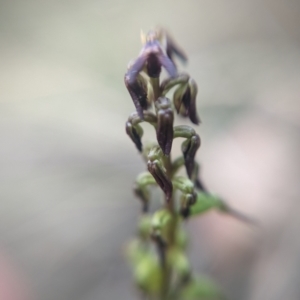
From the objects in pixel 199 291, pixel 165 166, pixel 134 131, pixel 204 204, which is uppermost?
pixel 134 131

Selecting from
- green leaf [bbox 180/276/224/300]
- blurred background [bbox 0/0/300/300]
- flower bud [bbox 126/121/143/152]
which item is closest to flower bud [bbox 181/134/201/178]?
flower bud [bbox 126/121/143/152]

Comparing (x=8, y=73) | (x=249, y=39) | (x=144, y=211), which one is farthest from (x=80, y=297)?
(x=249, y=39)

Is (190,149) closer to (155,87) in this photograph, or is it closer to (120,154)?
(155,87)

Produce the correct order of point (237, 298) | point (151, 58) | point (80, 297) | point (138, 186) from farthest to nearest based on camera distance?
point (80, 297)
point (237, 298)
point (138, 186)
point (151, 58)

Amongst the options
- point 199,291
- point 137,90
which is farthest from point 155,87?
point 199,291

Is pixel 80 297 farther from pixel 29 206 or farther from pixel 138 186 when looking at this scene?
pixel 138 186

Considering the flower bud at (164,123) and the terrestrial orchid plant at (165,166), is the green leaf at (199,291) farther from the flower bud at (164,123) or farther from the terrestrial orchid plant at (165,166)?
the flower bud at (164,123)
